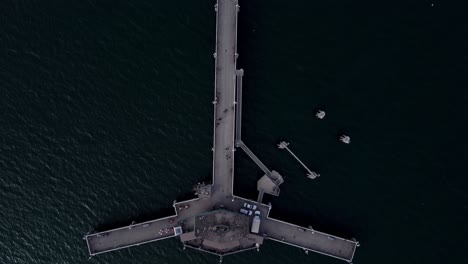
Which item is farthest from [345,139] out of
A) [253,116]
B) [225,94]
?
[225,94]

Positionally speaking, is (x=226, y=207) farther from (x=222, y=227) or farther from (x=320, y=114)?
(x=320, y=114)

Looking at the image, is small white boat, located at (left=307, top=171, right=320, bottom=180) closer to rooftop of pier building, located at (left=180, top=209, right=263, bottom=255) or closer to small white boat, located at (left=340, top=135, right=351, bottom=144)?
small white boat, located at (left=340, top=135, right=351, bottom=144)

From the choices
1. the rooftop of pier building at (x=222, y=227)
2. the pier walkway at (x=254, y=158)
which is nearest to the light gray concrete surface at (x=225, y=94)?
the pier walkway at (x=254, y=158)

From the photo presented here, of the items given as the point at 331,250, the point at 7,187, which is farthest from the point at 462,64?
the point at 7,187

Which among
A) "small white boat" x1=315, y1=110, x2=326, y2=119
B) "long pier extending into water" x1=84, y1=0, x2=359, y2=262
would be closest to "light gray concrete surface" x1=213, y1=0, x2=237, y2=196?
"long pier extending into water" x1=84, y1=0, x2=359, y2=262

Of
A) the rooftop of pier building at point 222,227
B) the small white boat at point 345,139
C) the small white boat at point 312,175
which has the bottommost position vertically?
the rooftop of pier building at point 222,227

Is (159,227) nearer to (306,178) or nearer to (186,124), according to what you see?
(186,124)

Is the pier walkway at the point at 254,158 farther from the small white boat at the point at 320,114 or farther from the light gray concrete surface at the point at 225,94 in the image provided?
the small white boat at the point at 320,114
